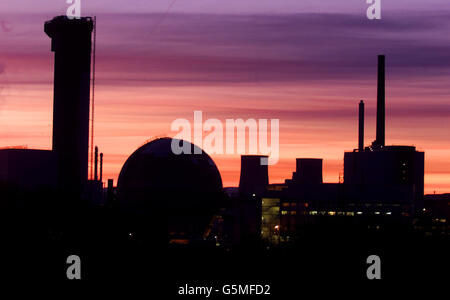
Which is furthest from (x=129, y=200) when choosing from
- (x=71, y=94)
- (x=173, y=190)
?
(x=71, y=94)

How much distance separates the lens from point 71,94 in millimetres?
143375

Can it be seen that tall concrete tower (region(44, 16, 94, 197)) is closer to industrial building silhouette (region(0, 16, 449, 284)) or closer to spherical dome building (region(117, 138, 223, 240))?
industrial building silhouette (region(0, 16, 449, 284))

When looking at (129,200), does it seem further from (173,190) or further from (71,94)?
(71,94)

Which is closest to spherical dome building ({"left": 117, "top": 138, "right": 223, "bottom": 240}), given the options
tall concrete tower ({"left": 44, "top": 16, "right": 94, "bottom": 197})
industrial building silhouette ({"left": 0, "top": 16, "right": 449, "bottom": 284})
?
industrial building silhouette ({"left": 0, "top": 16, "right": 449, "bottom": 284})

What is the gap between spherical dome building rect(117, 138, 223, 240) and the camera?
4707 inches

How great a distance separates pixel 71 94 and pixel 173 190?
30565mm

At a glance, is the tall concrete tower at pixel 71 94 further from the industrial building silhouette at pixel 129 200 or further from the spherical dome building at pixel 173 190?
the spherical dome building at pixel 173 190

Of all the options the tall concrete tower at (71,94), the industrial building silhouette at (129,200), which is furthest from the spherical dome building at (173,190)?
the tall concrete tower at (71,94)

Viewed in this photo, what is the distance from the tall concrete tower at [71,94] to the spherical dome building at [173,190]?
23073 millimetres

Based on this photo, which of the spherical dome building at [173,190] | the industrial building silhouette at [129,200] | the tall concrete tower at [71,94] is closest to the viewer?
the industrial building silhouette at [129,200]

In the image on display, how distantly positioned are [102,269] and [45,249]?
606 centimetres

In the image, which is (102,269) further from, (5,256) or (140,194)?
(140,194)

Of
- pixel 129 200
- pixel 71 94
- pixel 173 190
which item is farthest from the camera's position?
pixel 71 94

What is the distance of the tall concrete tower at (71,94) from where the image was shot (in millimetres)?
142750
